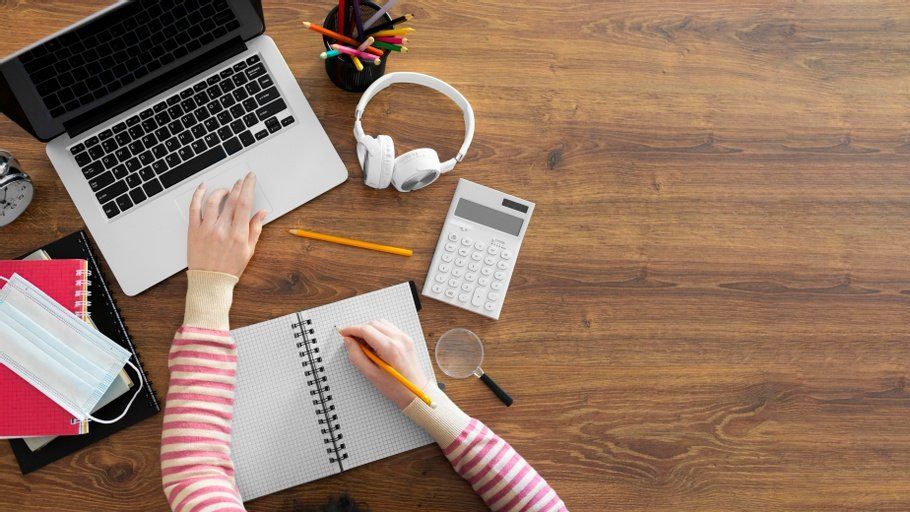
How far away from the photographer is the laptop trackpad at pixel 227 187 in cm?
103

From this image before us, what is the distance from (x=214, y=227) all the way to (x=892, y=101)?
4.08 feet

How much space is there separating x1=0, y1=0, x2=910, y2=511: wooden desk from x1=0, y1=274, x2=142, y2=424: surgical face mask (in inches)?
2.6

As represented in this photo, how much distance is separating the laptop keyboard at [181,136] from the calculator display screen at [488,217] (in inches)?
12.7

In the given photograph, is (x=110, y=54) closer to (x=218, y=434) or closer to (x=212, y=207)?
(x=212, y=207)

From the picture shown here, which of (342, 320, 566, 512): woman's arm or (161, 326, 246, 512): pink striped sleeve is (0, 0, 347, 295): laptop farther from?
(342, 320, 566, 512): woman's arm

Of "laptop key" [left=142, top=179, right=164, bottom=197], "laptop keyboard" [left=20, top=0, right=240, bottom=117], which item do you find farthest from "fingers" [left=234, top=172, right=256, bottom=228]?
"laptop keyboard" [left=20, top=0, right=240, bottom=117]

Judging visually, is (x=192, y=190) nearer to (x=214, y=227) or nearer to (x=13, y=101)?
(x=214, y=227)

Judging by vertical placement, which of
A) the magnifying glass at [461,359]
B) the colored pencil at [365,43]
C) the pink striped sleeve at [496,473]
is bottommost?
the pink striped sleeve at [496,473]

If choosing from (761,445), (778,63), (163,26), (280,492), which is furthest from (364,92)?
(761,445)

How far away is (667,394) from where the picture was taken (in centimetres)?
111

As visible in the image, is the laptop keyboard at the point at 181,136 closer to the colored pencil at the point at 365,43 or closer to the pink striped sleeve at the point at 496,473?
the colored pencil at the point at 365,43

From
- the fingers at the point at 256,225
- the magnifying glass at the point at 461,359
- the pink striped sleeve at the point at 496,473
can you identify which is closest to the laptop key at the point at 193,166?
the fingers at the point at 256,225

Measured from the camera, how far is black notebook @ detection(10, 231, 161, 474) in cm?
99

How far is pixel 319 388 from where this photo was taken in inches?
40.8
